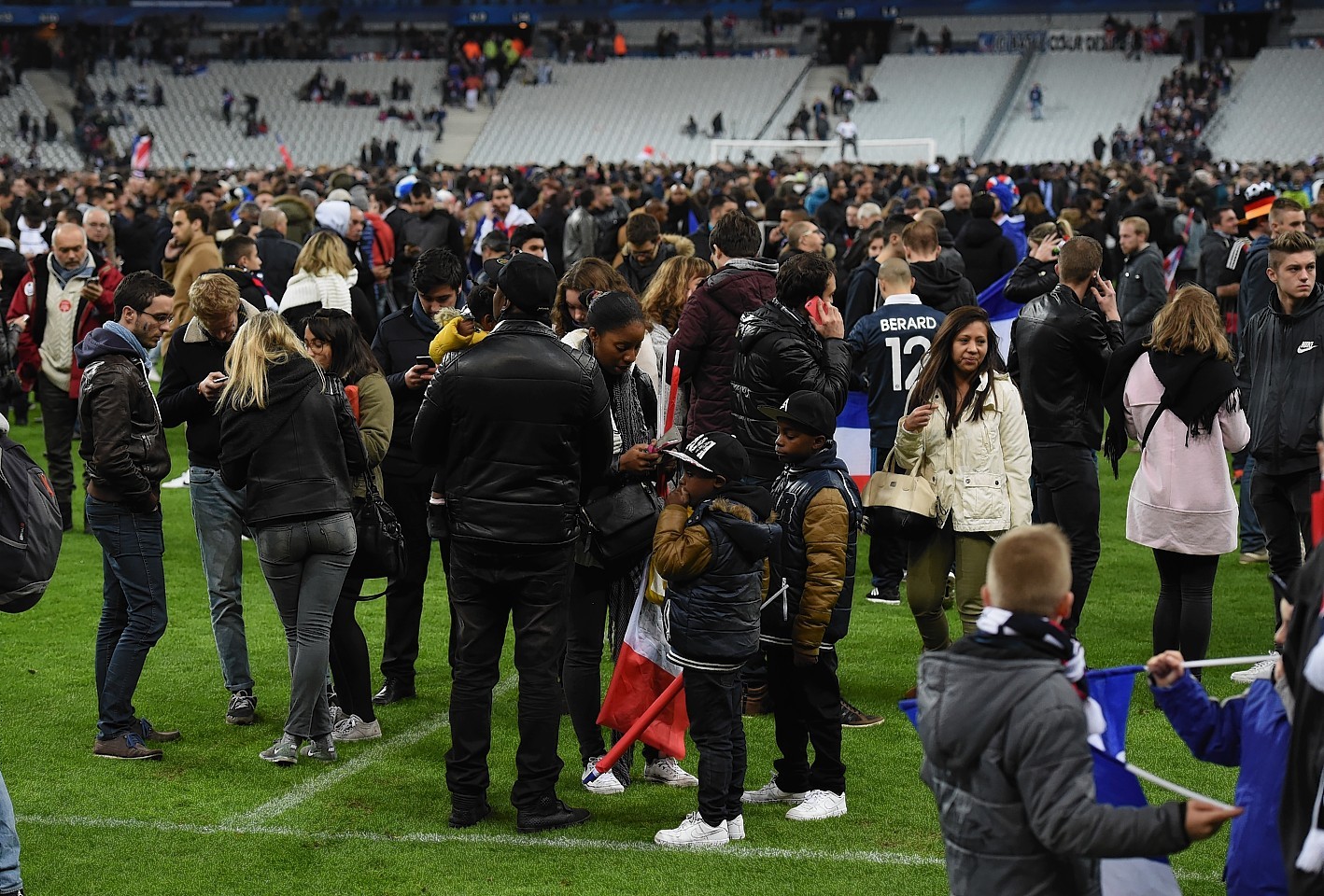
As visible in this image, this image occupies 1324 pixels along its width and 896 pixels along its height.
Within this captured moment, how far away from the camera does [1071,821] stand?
3.10 m

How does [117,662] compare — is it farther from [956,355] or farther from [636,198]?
[636,198]

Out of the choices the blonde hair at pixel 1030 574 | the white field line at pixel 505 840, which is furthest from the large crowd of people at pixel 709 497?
the white field line at pixel 505 840

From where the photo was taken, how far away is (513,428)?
5164 millimetres

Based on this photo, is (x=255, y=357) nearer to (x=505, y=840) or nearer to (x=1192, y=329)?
(x=505, y=840)

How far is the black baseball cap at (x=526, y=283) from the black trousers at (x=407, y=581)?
1800 mm

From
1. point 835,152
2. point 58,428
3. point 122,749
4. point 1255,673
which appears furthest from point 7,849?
point 835,152

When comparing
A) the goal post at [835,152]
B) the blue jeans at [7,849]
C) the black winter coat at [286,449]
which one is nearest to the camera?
the blue jeans at [7,849]

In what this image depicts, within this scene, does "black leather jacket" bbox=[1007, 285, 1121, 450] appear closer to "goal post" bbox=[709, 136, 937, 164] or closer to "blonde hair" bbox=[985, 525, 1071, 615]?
"blonde hair" bbox=[985, 525, 1071, 615]

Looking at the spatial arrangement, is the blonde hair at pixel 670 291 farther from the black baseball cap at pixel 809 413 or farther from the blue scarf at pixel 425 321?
the black baseball cap at pixel 809 413

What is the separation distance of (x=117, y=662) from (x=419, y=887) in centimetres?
191

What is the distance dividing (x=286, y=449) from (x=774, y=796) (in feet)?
7.31

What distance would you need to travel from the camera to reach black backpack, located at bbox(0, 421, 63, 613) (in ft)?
14.7

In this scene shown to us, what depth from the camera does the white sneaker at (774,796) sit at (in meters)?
5.59

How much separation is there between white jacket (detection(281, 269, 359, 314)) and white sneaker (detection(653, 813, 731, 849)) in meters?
4.29
